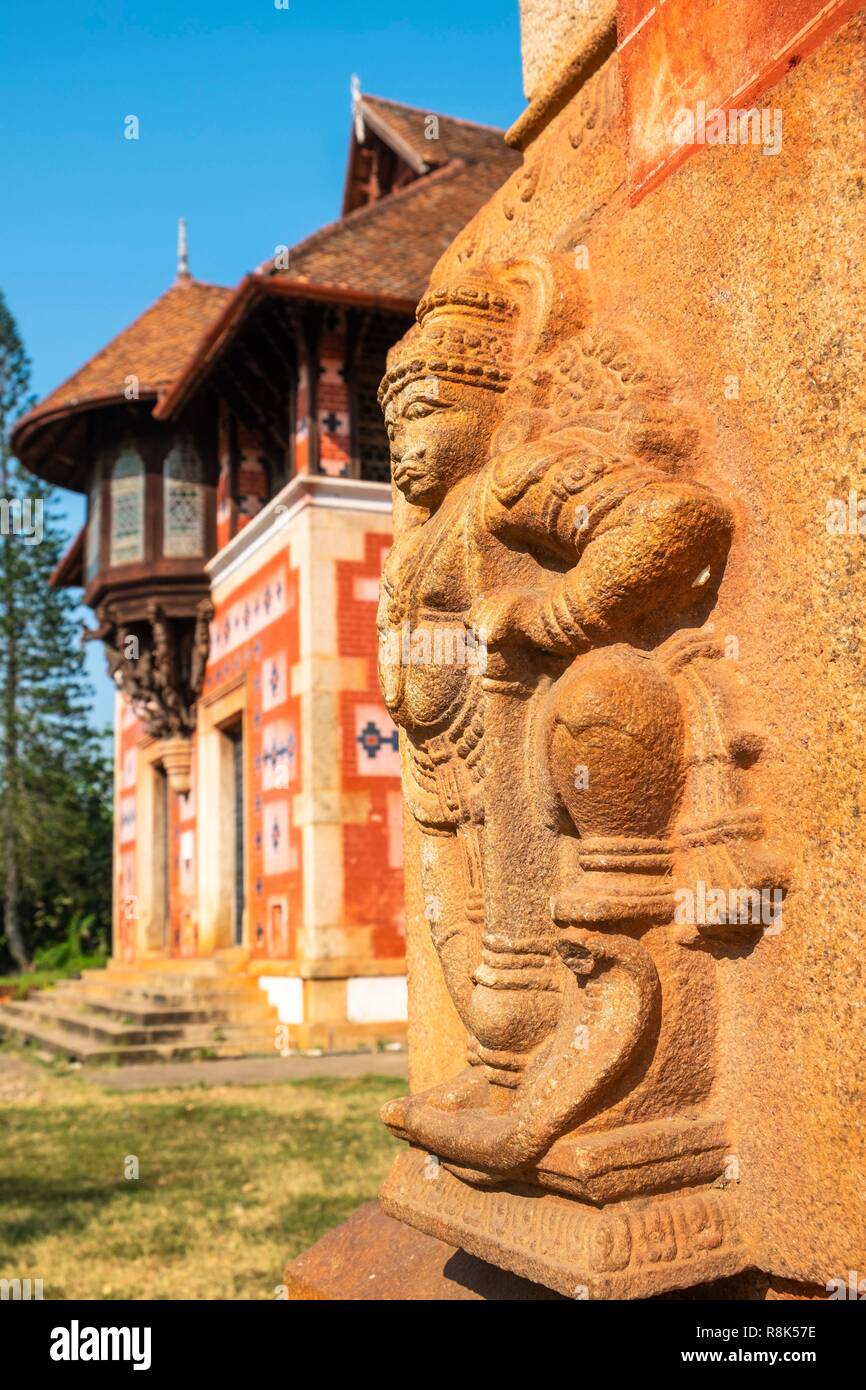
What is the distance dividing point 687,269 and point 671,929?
1.03 meters

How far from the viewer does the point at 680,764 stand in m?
1.80

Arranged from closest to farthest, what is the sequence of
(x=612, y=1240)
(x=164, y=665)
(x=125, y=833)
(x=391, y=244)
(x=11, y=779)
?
1. (x=612, y=1240)
2. (x=391, y=244)
3. (x=164, y=665)
4. (x=125, y=833)
5. (x=11, y=779)

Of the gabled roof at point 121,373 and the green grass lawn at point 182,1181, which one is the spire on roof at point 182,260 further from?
the green grass lawn at point 182,1181

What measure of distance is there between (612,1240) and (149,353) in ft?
48.3

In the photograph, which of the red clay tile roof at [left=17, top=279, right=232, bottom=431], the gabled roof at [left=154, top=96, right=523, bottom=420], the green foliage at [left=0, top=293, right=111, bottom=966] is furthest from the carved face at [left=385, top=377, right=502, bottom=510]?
the green foliage at [left=0, top=293, right=111, bottom=966]

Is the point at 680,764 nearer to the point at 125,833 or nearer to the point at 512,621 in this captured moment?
the point at 512,621

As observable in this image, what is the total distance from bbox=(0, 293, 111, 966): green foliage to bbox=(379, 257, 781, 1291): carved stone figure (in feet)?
77.8

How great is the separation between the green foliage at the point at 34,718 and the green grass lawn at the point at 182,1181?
1752 cm

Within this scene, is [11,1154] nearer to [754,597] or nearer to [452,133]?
[754,597]

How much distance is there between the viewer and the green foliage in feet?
82.3

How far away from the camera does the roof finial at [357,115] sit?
17.2 metres

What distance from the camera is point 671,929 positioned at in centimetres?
180

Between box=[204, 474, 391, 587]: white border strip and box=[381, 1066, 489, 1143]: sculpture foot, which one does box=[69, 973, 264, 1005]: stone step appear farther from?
box=[381, 1066, 489, 1143]: sculpture foot

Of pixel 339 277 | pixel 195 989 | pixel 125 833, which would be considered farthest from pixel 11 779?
pixel 339 277
